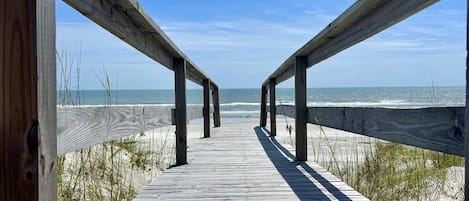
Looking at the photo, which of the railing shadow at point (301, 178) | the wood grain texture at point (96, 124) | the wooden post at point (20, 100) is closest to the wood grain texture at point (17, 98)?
the wooden post at point (20, 100)

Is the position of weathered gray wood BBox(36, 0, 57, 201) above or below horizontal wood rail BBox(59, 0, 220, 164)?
below

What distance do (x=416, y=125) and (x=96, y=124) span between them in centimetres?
124

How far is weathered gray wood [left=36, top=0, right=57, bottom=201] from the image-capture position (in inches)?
40.7

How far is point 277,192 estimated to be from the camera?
257cm

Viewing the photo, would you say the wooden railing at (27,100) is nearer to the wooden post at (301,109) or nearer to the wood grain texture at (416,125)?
the wood grain texture at (416,125)

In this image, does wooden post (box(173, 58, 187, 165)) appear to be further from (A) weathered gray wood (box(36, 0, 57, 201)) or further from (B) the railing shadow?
(A) weathered gray wood (box(36, 0, 57, 201))

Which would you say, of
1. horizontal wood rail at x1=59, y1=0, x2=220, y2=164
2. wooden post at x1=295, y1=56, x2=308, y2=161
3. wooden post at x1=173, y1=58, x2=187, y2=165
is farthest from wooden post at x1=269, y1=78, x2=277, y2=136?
wooden post at x1=173, y1=58, x2=187, y2=165

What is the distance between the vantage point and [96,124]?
5.58ft

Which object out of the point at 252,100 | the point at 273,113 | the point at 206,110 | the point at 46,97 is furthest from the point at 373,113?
the point at 252,100

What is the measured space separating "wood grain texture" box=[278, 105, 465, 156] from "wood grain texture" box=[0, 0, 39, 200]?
47.8 inches

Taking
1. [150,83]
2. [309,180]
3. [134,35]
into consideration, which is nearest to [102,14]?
[134,35]

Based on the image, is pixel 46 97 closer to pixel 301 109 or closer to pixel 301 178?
pixel 301 178

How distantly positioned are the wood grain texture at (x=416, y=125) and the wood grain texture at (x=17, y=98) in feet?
3.98

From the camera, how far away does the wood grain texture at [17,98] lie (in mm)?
1002
